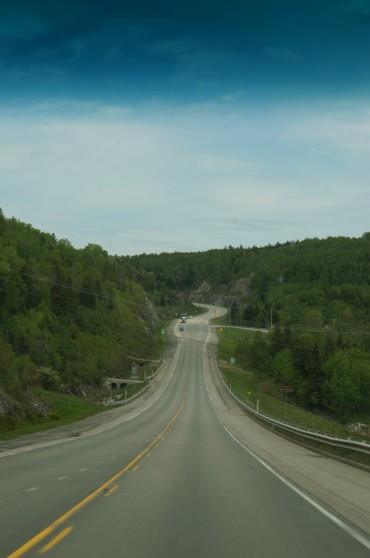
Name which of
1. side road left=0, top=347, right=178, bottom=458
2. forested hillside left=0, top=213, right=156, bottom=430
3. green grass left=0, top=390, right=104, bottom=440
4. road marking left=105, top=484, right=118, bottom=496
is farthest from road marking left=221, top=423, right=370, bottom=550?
forested hillside left=0, top=213, right=156, bottom=430

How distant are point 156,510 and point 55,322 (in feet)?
266

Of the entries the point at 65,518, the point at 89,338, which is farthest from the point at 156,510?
the point at 89,338

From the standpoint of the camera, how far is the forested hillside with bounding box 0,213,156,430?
63.5 m

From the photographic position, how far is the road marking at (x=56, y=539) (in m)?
7.82

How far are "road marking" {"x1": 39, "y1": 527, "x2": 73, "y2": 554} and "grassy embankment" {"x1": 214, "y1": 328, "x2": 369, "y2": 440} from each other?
59.2 m

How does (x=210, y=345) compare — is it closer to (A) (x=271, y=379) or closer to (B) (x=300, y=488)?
(A) (x=271, y=379)

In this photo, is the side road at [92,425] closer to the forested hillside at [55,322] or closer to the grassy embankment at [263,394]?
the forested hillside at [55,322]

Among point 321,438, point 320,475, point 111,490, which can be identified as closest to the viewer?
point 111,490

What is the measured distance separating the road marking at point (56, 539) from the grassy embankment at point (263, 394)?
59159mm

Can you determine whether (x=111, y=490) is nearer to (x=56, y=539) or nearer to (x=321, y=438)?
(x=56, y=539)

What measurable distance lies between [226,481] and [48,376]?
5287 centimetres

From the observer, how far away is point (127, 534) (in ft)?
28.8

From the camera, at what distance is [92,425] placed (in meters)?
42.6

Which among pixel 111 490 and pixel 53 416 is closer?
pixel 111 490
